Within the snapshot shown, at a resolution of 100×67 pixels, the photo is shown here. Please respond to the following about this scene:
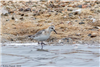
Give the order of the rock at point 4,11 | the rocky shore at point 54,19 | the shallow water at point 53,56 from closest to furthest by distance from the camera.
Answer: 1. the shallow water at point 53,56
2. the rocky shore at point 54,19
3. the rock at point 4,11

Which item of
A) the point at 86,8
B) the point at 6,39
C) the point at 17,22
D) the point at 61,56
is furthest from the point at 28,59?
the point at 86,8

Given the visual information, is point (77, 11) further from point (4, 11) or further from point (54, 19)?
point (4, 11)

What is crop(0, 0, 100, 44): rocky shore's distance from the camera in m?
10.3

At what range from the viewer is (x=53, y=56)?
734cm

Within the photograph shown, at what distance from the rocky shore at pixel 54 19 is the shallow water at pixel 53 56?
1.08 metres

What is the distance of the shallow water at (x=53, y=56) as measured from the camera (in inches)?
250

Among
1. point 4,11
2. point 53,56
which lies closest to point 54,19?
point 4,11

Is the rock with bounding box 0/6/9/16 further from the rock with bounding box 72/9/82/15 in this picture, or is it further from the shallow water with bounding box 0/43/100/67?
the shallow water with bounding box 0/43/100/67

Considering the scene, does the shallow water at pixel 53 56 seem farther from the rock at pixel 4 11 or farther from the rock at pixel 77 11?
the rock at pixel 4 11

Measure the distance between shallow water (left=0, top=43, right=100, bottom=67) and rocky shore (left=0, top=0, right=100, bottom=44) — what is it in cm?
108

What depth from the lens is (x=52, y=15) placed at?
12297 mm

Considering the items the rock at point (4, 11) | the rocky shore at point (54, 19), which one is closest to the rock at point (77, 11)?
the rocky shore at point (54, 19)

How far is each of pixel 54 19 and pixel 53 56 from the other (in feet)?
15.7

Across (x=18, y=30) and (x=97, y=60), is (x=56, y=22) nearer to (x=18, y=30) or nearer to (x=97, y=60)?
(x=18, y=30)
